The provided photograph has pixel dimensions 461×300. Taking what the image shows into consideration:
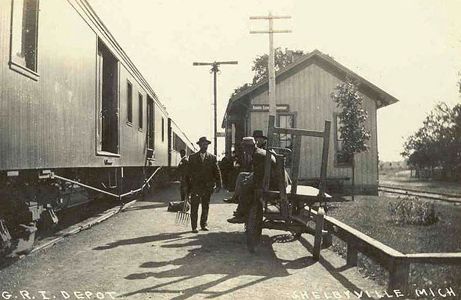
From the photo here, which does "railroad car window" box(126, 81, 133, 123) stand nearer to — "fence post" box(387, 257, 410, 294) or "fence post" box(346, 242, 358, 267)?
"fence post" box(346, 242, 358, 267)

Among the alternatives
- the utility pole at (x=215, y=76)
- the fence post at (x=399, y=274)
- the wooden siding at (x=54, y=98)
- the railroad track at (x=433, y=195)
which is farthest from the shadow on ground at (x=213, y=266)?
the utility pole at (x=215, y=76)

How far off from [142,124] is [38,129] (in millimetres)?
7976

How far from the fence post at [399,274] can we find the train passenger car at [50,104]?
385 centimetres

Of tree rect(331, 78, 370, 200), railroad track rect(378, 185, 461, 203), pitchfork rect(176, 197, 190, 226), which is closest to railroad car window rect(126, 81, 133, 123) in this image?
pitchfork rect(176, 197, 190, 226)

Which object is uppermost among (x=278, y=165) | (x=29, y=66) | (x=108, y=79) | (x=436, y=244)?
(x=108, y=79)

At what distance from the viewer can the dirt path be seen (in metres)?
4.57

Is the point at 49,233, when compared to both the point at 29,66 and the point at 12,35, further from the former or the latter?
the point at 12,35

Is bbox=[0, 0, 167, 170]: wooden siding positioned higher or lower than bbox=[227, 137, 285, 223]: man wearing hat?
higher

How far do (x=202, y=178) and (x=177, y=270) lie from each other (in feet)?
10.7

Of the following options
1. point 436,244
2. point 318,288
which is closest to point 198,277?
point 318,288

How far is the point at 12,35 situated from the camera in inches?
192

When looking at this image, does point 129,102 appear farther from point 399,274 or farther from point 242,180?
point 399,274

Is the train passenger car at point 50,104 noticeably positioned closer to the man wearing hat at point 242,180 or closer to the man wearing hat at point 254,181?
the man wearing hat at point 242,180

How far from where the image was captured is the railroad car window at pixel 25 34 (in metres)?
5.10
